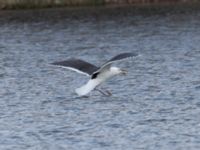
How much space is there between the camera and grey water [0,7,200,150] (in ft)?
47.1

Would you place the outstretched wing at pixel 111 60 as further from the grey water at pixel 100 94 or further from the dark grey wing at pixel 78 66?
the grey water at pixel 100 94

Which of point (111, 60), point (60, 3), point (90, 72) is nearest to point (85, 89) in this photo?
point (90, 72)

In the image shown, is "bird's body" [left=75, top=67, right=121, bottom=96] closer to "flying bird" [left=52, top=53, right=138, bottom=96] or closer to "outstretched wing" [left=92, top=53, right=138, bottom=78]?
"flying bird" [left=52, top=53, right=138, bottom=96]

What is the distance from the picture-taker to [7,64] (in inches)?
1029

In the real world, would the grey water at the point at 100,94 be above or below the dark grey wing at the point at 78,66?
below

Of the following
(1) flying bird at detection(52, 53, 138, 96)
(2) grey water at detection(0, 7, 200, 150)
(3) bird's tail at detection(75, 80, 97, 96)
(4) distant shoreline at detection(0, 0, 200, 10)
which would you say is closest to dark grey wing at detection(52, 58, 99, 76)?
(1) flying bird at detection(52, 53, 138, 96)

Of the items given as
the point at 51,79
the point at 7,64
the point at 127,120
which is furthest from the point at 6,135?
the point at 7,64

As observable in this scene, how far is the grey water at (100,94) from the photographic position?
47.1 feet

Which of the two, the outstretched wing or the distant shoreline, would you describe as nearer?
the outstretched wing

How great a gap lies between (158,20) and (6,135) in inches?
1126

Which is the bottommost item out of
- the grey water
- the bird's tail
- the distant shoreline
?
the distant shoreline

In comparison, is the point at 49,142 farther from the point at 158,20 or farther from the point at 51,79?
the point at 158,20

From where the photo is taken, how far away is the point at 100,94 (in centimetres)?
1900

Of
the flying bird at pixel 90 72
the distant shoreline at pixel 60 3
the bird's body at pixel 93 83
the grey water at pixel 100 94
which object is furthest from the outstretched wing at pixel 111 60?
the distant shoreline at pixel 60 3
